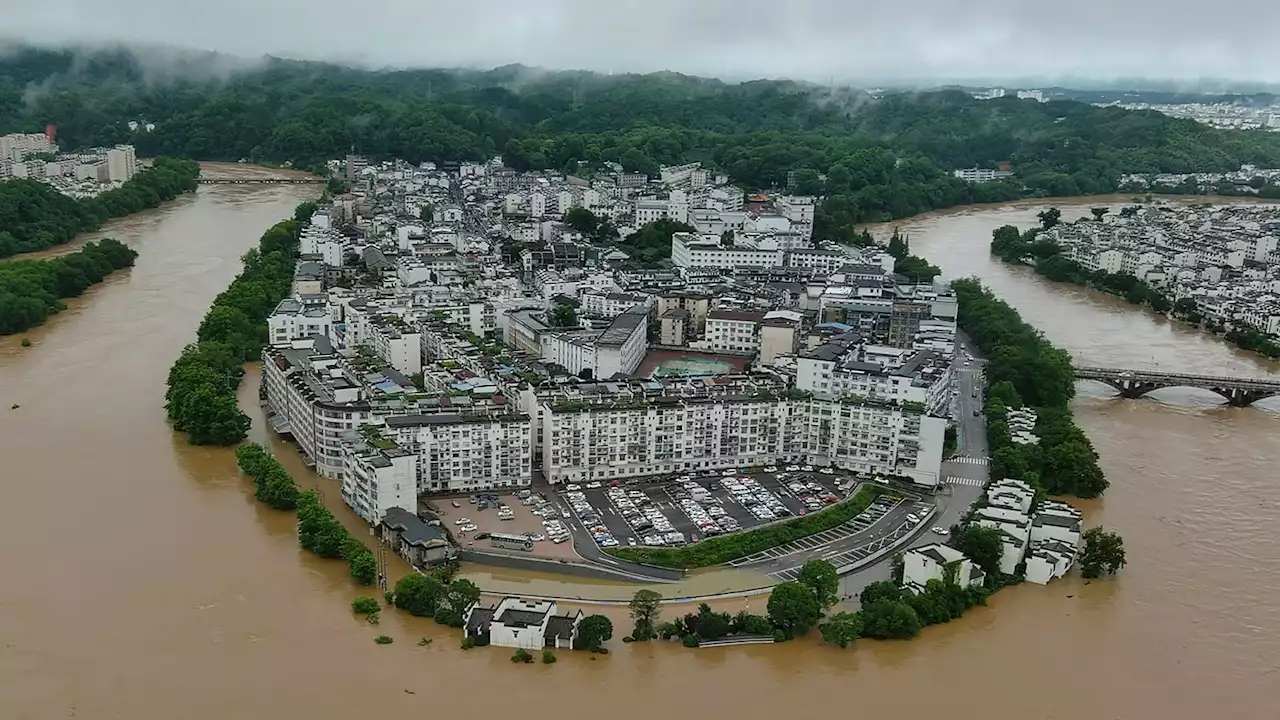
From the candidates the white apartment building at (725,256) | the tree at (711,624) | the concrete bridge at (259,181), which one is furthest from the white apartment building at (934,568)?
the concrete bridge at (259,181)

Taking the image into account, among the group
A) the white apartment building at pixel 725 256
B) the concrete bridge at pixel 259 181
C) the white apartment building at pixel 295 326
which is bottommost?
the white apartment building at pixel 295 326

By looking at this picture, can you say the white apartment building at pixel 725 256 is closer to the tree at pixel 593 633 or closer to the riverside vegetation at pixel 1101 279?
the riverside vegetation at pixel 1101 279

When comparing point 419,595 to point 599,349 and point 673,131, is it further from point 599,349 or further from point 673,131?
point 673,131

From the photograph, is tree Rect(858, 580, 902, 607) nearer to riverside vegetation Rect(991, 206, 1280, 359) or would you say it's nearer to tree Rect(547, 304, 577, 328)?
tree Rect(547, 304, 577, 328)

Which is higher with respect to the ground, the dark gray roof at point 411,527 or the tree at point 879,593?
the dark gray roof at point 411,527

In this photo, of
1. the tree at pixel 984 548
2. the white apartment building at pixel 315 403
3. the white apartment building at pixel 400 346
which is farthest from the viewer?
the white apartment building at pixel 400 346

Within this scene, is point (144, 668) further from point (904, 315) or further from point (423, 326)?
point (904, 315)

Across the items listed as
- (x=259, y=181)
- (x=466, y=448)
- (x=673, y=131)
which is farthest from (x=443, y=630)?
(x=673, y=131)
